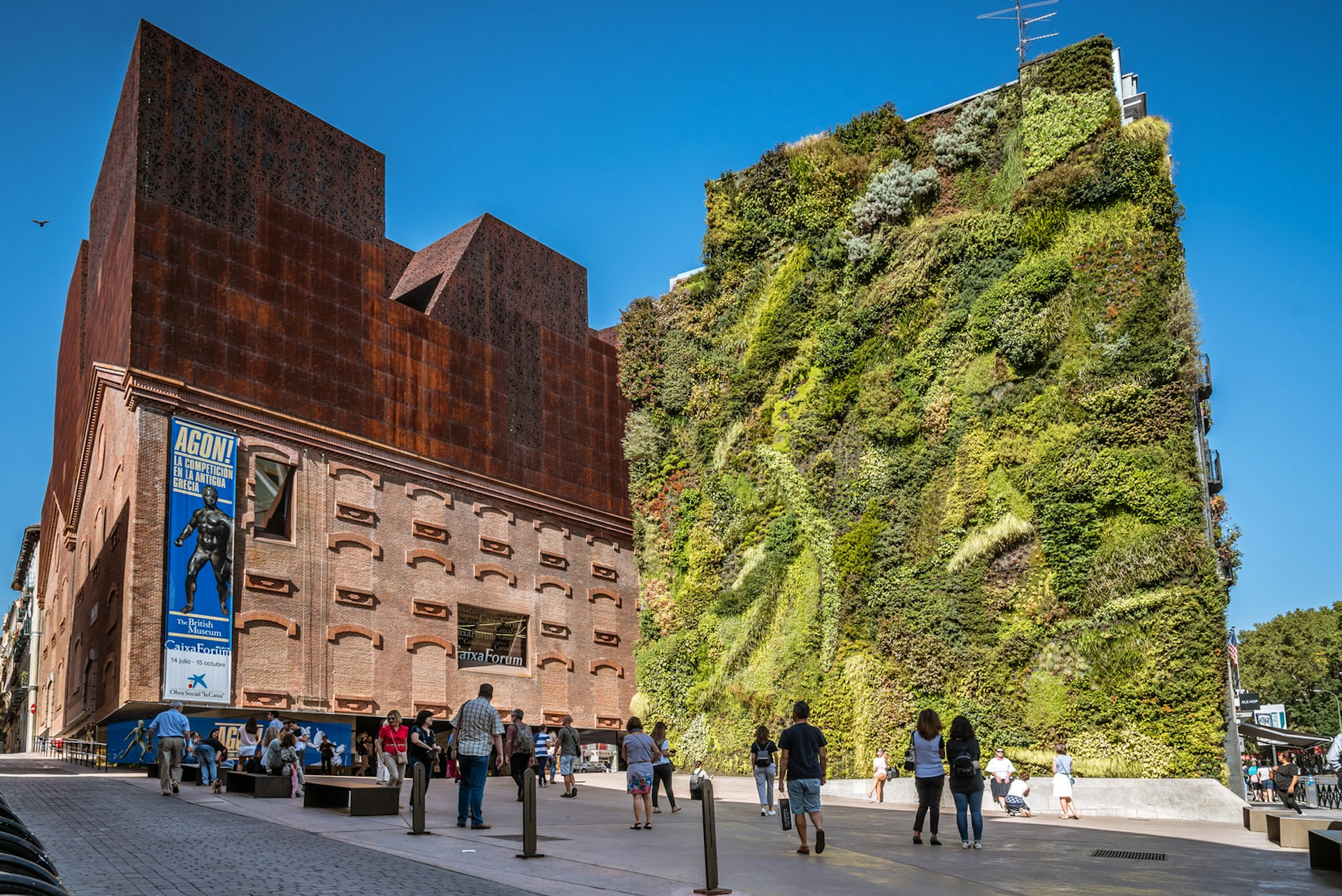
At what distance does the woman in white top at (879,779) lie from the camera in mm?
26688

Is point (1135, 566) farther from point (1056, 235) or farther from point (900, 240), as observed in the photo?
point (900, 240)

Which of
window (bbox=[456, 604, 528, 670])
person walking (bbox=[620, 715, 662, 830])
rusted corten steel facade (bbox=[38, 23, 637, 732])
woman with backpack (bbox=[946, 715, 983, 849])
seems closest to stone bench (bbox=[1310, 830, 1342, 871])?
woman with backpack (bbox=[946, 715, 983, 849])

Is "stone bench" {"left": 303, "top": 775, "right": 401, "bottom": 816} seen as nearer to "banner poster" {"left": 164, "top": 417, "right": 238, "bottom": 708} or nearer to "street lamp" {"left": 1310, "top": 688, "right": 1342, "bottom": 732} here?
"banner poster" {"left": 164, "top": 417, "right": 238, "bottom": 708}

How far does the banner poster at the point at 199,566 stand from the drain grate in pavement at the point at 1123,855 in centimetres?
2218

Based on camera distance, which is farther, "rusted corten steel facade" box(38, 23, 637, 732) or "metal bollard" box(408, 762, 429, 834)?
"rusted corten steel facade" box(38, 23, 637, 732)

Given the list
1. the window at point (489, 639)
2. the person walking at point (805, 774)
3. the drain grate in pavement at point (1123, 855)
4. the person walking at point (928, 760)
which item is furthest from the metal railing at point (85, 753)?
the drain grate in pavement at point (1123, 855)

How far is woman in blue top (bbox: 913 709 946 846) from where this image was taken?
14.0 meters

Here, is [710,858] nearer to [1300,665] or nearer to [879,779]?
[879,779]

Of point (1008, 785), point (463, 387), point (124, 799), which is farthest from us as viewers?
point (463, 387)

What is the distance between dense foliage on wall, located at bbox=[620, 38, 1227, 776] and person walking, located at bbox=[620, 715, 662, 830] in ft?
41.9

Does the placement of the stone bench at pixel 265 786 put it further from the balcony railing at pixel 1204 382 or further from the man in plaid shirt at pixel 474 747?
the balcony railing at pixel 1204 382

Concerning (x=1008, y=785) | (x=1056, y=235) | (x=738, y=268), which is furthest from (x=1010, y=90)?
(x=1008, y=785)

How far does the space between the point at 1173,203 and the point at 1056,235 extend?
287 centimetres

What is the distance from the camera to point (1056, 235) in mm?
29172
